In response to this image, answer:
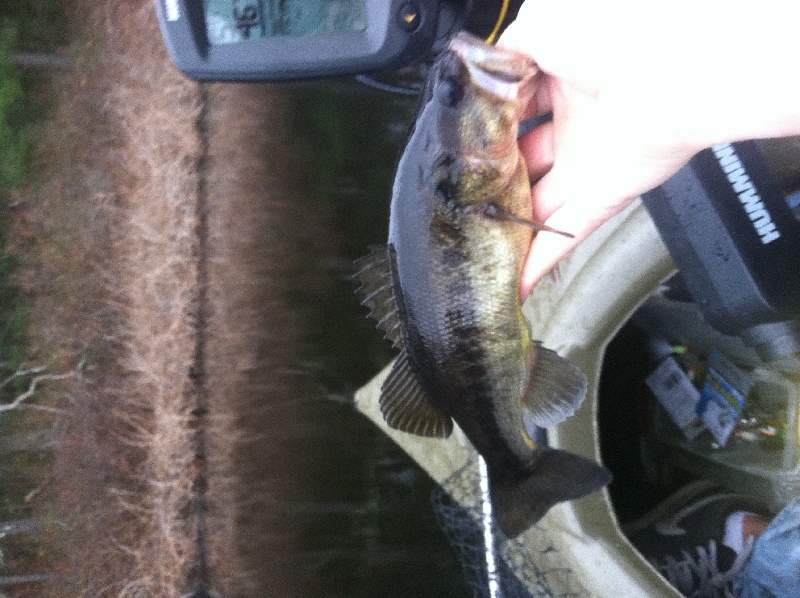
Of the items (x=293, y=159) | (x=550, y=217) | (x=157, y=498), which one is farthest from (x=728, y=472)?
(x=157, y=498)

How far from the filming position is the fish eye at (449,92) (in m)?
1.09

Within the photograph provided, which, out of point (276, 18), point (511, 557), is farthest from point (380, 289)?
point (511, 557)

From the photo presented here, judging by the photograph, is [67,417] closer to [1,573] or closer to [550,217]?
[1,573]

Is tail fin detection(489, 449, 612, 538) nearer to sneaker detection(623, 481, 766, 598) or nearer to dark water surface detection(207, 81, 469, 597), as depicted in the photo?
sneaker detection(623, 481, 766, 598)

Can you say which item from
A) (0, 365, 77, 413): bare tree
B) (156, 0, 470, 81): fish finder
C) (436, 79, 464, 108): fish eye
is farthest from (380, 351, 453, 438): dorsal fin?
(0, 365, 77, 413): bare tree

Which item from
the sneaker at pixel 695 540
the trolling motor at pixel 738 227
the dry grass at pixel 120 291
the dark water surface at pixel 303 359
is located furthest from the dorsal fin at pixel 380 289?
the dry grass at pixel 120 291

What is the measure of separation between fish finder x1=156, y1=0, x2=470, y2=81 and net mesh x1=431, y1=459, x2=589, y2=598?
1.35 meters

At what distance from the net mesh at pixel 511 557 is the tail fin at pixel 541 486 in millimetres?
438

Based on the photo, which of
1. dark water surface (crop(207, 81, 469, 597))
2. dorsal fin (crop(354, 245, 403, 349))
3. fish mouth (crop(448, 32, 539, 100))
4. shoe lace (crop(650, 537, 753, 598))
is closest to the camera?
fish mouth (crop(448, 32, 539, 100))

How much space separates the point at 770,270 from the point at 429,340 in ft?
2.41

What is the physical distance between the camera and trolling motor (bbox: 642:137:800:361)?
1158mm

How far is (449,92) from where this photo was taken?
43.2 inches

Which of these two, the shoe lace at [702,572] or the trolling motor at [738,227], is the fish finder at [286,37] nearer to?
the trolling motor at [738,227]

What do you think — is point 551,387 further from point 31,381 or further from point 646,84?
point 31,381
